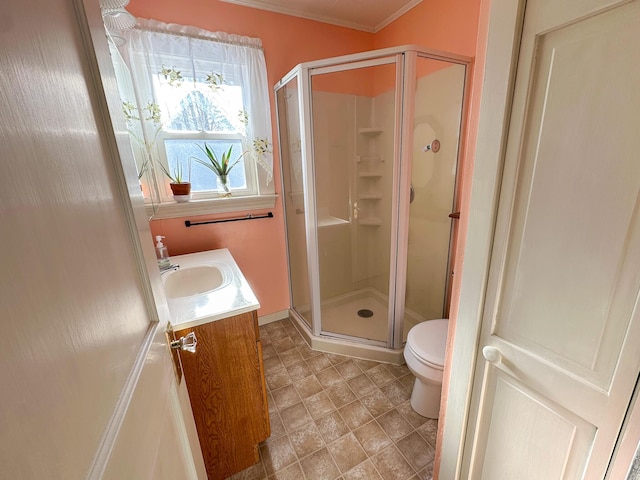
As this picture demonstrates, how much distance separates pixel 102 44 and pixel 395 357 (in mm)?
2052

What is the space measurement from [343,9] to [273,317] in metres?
2.49

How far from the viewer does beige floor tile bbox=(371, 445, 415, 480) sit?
124 centimetres

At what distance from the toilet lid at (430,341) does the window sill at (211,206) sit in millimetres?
1389

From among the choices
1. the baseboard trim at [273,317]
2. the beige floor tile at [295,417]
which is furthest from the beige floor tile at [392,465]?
the baseboard trim at [273,317]

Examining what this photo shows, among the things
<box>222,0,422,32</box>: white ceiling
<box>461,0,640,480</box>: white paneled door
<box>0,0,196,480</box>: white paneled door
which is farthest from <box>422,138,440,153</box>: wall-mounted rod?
<box>0,0,196,480</box>: white paneled door

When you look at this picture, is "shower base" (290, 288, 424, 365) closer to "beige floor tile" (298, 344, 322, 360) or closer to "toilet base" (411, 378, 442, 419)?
"beige floor tile" (298, 344, 322, 360)

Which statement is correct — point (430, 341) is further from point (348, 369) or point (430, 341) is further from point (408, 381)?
point (348, 369)

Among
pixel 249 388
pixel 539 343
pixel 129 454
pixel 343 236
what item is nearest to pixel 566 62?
pixel 539 343

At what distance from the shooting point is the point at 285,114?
2.02 metres

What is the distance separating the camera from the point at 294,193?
84.2 inches

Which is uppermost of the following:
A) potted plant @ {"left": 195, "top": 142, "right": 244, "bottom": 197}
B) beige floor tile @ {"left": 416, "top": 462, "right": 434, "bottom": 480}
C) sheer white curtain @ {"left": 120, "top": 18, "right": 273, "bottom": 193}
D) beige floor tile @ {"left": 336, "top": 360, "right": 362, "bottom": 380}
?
sheer white curtain @ {"left": 120, "top": 18, "right": 273, "bottom": 193}

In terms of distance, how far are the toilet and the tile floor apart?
8 centimetres

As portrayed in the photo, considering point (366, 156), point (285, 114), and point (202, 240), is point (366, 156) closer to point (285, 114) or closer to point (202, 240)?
point (285, 114)

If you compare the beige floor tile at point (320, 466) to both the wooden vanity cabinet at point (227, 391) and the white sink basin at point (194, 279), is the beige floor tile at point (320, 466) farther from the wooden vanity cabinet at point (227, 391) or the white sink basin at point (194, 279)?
the white sink basin at point (194, 279)
